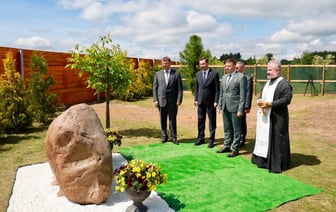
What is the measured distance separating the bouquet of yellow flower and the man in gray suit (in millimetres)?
2835

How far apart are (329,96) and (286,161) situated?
13557 millimetres

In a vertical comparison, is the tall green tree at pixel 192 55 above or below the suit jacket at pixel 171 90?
above

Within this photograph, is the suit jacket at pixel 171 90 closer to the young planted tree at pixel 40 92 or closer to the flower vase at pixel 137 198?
the flower vase at pixel 137 198

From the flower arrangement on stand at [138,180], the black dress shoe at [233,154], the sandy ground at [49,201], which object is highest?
the flower arrangement on stand at [138,180]

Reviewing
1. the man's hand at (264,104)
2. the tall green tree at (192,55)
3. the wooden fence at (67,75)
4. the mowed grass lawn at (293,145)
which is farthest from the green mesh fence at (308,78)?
the man's hand at (264,104)

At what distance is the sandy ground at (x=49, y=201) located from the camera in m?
3.92

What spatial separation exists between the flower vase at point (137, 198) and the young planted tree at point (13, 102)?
5.65m

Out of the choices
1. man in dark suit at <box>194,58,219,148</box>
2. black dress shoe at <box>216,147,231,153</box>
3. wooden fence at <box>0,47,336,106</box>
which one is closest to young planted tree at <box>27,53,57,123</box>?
wooden fence at <box>0,47,336,106</box>

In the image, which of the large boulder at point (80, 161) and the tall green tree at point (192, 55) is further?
the tall green tree at point (192, 55)

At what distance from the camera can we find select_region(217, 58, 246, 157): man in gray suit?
605cm

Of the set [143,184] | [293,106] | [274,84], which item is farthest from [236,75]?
[293,106]

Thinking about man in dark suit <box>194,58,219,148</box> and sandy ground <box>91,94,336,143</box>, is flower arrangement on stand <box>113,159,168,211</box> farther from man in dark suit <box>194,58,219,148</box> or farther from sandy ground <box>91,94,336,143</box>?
sandy ground <box>91,94,336,143</box>

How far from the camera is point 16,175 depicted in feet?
17.0

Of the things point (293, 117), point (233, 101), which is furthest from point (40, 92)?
point (293, 117)
